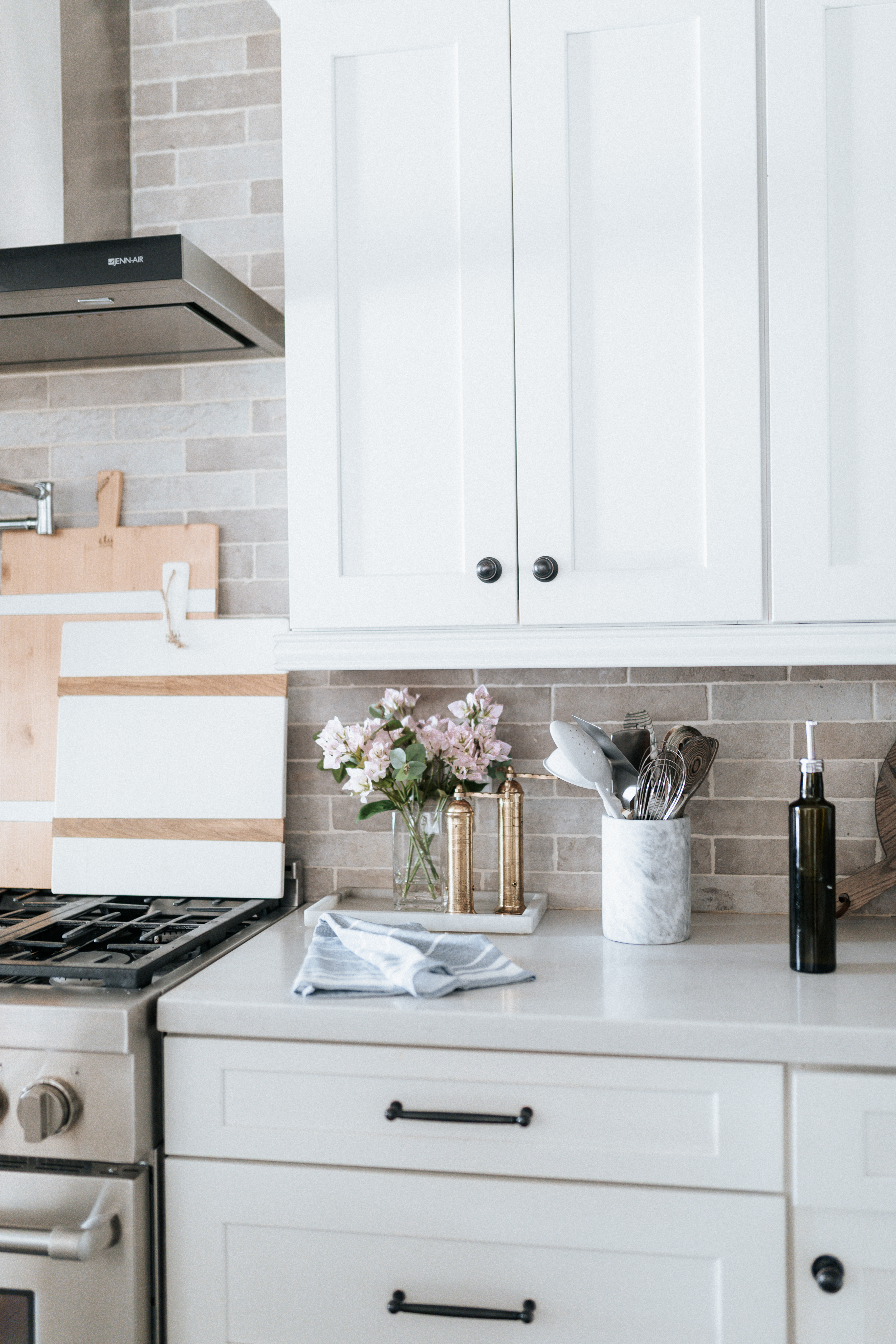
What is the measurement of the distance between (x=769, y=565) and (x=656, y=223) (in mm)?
538

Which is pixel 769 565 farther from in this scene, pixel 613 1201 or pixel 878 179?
pixel 613 1201

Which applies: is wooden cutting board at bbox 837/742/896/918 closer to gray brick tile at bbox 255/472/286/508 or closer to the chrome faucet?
gray brick tile at bbox 255/472/286/508

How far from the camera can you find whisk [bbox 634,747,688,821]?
1.65m

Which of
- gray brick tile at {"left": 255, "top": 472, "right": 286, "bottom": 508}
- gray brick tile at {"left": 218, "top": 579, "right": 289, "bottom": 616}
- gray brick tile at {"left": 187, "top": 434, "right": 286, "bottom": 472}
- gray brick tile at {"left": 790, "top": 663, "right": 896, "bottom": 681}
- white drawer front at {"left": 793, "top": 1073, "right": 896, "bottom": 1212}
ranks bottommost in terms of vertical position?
white drawer front at {"left": 793, "top": 1073, "right": 896, "bottom": 1212}

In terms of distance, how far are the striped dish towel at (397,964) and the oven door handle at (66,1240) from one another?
0.39 m

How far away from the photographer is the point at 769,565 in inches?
59.3

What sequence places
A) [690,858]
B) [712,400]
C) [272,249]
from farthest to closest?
[272,249] < [690,858] < [712,400]

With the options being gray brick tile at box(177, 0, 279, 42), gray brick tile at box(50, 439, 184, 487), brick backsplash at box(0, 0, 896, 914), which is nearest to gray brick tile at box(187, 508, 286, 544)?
brick backsplash at box(0, 0, 896, 914)

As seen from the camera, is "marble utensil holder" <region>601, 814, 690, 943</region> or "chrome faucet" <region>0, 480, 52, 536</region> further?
"chrome faucet" <region>0, 480, 52, 536</region>

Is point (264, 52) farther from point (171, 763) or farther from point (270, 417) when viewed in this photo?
point (171, 763)

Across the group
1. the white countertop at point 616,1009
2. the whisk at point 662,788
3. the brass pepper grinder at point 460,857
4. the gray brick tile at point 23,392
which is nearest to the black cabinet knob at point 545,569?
the whisk at point 662,788

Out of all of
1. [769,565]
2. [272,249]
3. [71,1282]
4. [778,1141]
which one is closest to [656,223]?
[769,565]

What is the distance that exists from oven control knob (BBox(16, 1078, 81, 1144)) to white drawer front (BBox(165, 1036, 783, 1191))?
0.41ft

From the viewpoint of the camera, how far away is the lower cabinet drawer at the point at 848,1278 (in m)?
1.25
